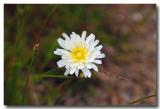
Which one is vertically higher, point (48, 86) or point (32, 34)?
point (32, 34)

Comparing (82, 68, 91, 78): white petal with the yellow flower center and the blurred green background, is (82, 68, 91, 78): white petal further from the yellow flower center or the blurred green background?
the blurred green background

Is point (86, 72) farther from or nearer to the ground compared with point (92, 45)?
nearer to the ground

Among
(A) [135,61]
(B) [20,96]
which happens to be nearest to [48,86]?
(B) [20,96]

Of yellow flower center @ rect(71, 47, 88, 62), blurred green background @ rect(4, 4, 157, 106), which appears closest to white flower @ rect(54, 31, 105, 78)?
yellow flower center @ rect(71, 47, 88, 62)

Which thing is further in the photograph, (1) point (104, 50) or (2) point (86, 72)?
(1) point (104, 50)

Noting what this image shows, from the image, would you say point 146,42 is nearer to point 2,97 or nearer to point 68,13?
point 68,13

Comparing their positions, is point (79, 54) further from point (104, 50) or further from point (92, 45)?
point (104, 50)

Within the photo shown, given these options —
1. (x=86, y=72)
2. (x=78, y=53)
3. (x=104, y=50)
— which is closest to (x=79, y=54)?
(x=78, y=53)

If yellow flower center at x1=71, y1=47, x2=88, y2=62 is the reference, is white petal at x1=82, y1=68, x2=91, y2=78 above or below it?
below
